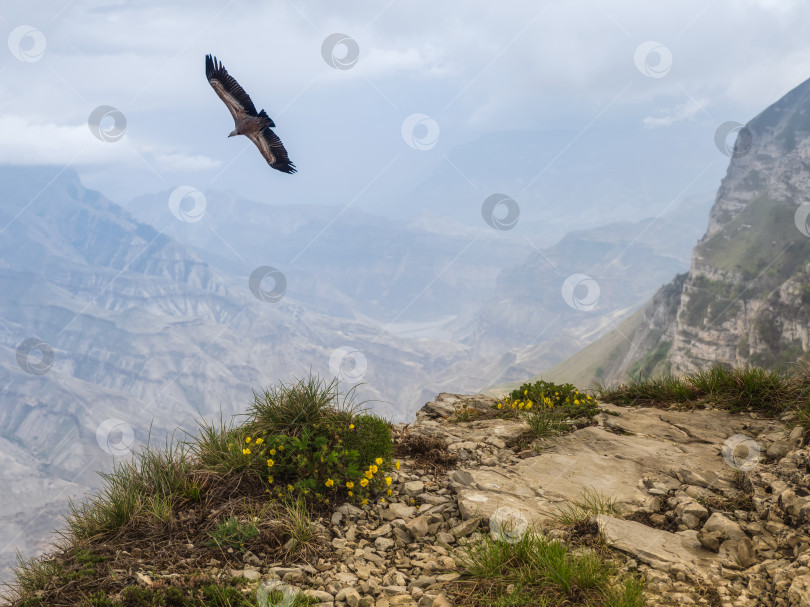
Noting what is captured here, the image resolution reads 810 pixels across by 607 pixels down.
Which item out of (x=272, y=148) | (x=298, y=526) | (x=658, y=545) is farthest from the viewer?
(x=272, y=148)

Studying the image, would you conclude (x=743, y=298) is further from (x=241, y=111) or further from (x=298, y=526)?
(x=298, y=526)

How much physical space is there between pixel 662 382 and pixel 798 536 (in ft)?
21.9

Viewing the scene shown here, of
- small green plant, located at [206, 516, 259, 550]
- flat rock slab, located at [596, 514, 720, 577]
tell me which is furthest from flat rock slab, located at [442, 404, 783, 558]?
small green plant, located at [206, 516, 259, 550]

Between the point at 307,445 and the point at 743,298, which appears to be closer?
the point at 307,445

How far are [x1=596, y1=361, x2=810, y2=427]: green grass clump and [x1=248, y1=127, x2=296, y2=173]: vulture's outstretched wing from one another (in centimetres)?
798

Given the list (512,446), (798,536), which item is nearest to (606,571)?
(798,536)

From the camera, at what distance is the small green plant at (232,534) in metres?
6.07

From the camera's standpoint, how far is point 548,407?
1059 centimetres

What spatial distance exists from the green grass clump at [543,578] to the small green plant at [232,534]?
94.1 inches

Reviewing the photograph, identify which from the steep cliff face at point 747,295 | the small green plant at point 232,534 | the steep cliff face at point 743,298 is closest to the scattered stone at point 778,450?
the small green plant at point 232,534

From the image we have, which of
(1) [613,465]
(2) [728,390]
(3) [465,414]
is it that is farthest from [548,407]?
(2) [728,390]

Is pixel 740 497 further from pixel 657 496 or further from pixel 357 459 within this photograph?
pixel 357 459

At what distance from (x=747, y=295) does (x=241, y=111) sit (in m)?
162

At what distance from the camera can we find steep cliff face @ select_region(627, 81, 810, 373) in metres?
117
